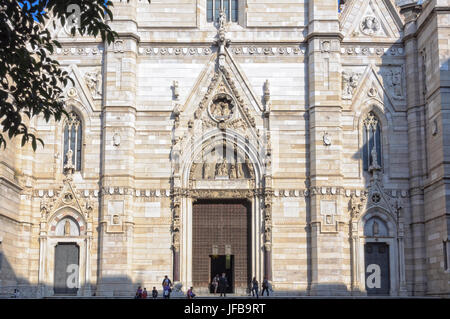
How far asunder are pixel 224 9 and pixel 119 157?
27.9ft

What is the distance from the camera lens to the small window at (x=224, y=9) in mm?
31500

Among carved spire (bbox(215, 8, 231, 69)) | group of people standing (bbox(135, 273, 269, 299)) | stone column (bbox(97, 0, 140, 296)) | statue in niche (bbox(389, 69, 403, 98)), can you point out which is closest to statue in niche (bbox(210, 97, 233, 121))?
carved spire (bbox(215, 8, 231, 69))

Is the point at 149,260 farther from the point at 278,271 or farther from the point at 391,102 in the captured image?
the point at 391,102

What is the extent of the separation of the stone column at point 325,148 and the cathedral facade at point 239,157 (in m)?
0.06

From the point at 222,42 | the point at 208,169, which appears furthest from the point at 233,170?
the point at 222,42

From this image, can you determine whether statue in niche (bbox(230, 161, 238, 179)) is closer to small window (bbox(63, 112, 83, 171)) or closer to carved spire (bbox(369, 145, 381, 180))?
carved spire (bbox(369, 145, 381, 180))

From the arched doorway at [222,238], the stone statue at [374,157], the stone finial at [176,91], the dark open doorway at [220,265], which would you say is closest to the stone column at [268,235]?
the arched doorway at [222,238]

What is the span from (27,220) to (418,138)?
1722cm

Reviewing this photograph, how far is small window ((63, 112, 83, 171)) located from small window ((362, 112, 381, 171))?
41.7 feet

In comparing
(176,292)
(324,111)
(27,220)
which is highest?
(324,111)

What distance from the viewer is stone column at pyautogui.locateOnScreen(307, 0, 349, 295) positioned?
2831cm
